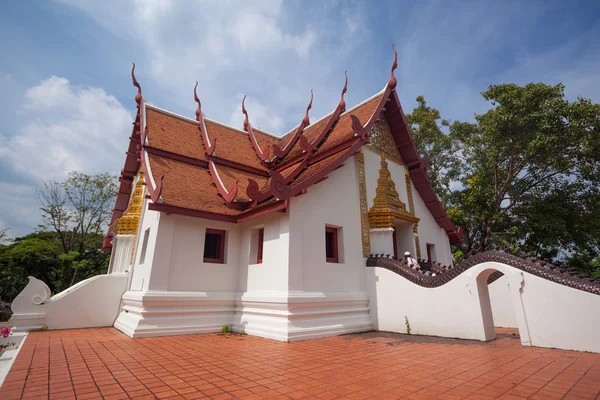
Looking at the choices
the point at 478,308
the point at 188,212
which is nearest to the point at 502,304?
the point at 478,308

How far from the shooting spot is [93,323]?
23.8ft

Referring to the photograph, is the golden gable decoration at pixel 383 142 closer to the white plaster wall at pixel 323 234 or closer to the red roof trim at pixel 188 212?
the white plaster wall at pixel 323 234

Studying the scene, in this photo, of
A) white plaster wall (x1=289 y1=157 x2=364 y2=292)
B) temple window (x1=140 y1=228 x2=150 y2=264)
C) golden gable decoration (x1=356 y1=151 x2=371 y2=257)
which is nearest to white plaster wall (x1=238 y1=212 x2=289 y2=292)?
white plaster wall (x1=289 y1=157 x2=364 y2=292)

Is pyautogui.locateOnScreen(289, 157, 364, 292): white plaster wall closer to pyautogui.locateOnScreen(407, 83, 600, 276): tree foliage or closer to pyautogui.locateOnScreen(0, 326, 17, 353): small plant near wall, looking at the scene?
pyautogui.locateOnScreen(0, 326, 17, 353): small plant near wall

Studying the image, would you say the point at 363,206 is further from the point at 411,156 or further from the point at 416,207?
the point at 411,156

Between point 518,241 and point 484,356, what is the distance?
12.1m

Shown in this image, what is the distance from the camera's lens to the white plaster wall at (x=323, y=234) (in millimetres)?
6203

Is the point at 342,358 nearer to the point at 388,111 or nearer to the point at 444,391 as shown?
the point at 444,391

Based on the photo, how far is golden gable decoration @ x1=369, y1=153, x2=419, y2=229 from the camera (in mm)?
7934

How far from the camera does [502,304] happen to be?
25.4 feet

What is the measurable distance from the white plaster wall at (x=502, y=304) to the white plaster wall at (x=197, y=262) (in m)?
6.23

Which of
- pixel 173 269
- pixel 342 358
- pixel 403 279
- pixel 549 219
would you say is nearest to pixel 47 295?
pixel 173 269

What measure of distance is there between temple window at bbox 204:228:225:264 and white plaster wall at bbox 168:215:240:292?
0.38 feet

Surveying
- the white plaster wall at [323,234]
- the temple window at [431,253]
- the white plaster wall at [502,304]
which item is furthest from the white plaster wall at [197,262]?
the temple window at [431,253]
